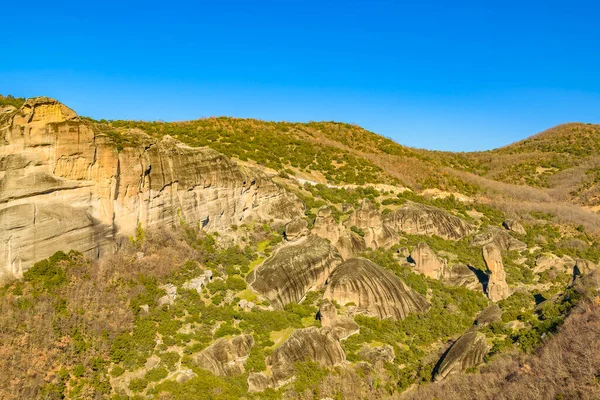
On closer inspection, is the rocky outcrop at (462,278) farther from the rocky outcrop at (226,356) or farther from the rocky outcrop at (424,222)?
the rocky outcrop at (226,356)

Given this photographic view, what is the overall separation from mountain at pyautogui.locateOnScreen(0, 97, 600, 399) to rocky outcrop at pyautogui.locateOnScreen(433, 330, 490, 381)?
127mm

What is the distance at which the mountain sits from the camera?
23422mm

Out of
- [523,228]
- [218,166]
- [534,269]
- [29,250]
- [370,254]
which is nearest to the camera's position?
[29,250]

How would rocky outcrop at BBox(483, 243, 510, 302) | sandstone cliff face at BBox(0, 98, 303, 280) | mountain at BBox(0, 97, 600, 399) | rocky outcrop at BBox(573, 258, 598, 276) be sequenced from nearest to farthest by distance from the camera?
mountain at BBox(0, 97, 600, 399) → sandstone cliff face at BBox(0, 98, 303, 280) → rocky outcrop at BBox(483, 243, 510, 302) → rocky outcrop at BBox(573, 258, 598, 276)

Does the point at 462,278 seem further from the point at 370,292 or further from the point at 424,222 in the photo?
the point at 370,292

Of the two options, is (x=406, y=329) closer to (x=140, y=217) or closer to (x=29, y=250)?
(x=140, y=217)

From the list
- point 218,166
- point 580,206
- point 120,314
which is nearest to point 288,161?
point 218,166

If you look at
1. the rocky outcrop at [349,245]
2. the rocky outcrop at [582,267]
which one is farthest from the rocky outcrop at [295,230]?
the rocky outcrop at [582,267]

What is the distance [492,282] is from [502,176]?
57810 millimetres

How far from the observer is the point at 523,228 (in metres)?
51.7

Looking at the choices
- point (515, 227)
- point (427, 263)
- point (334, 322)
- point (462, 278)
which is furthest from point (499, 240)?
point (334, 322)

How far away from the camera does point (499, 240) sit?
153ft

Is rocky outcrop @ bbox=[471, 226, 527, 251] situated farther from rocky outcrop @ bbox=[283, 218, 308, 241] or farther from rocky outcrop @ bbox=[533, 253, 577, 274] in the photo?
rocky outcrop @ bbox=[283, 218, 308, 241]

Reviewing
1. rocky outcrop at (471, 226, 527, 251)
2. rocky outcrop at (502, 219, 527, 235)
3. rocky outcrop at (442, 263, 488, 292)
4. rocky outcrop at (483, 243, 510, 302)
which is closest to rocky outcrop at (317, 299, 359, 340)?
rocky outcrop at (442, 263, 488, 292)
